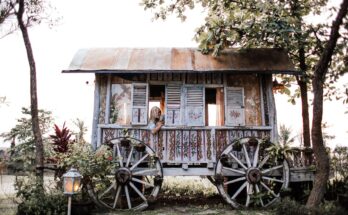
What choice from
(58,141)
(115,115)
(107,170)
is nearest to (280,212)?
(107,170)

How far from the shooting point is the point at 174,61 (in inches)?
427

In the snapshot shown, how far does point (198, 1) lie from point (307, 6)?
3.89 m

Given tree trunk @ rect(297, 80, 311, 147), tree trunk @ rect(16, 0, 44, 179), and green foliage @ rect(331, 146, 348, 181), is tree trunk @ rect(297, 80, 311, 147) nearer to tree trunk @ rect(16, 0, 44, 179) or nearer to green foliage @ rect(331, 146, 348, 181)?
green foliage @ rect(331, 146, 348, 181)

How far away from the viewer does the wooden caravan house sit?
9.96 m

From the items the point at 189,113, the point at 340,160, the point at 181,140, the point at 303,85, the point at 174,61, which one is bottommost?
the point at 340,160

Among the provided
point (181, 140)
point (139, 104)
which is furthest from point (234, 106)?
point (139, 104)

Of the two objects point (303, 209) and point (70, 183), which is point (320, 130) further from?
point (70, 183)

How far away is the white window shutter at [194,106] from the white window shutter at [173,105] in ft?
0.82

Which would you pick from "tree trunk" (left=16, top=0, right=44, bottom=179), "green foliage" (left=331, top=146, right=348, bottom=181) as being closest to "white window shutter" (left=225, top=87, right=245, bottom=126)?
"green foliage" (left=331, top=146, right=348, bottom=181)

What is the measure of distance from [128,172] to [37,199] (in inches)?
97.3

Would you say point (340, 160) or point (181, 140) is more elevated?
point (181, 140)

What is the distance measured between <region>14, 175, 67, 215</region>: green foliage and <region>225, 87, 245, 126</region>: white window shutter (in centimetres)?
528

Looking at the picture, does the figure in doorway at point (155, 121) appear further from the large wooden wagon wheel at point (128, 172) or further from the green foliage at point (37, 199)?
the green foliage at point (37, 199)

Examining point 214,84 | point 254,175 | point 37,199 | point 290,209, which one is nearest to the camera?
point 290,209
